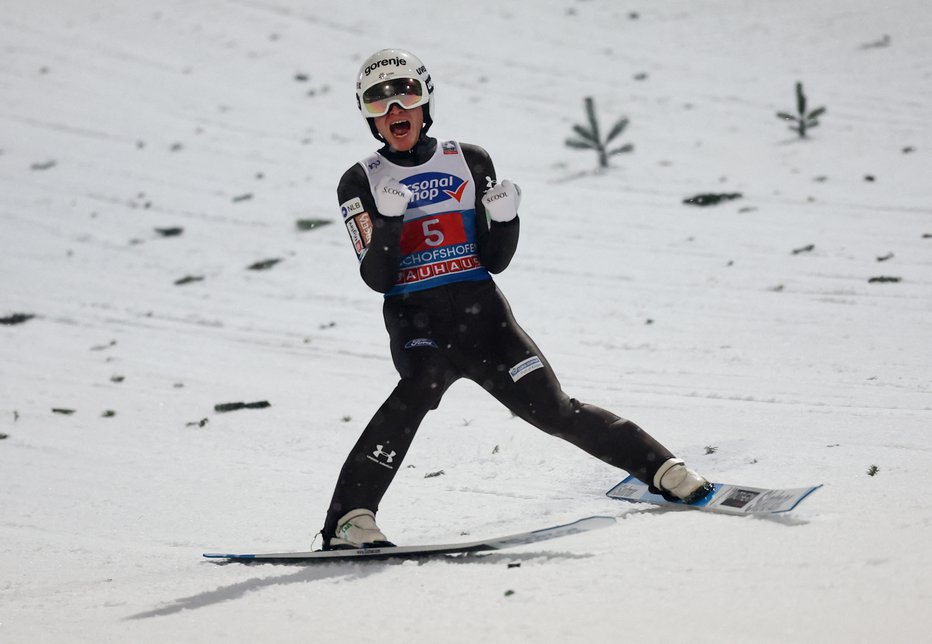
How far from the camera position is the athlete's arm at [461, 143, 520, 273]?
4160 mm

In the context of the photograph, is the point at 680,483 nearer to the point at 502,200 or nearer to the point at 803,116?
the point at 502,200

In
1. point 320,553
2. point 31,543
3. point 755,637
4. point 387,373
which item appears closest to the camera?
point 755,637

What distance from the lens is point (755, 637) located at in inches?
110

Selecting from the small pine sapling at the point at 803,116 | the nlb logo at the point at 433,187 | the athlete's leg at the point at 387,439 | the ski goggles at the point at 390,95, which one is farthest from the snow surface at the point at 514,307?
the ski goggles at the point at 390,95

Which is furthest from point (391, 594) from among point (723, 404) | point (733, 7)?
point (733, 7)

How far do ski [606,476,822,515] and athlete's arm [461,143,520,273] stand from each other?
3.59 ft

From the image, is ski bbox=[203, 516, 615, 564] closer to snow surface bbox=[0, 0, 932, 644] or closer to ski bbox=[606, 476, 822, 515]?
snow surface bbox=[0, 0, 932, 644]

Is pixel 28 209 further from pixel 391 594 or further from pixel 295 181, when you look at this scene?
pixel 391 594

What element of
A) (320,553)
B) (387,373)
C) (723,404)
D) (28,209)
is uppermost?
(28,209)

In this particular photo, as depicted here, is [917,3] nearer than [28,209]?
No

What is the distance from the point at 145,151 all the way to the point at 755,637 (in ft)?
41.2

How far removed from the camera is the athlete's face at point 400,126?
13.9 ft

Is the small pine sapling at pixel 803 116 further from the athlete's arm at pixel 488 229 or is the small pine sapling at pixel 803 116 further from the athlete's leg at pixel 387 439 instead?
the athlete's leg at pixel 387 439

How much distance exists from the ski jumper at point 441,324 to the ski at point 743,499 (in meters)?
0.20
